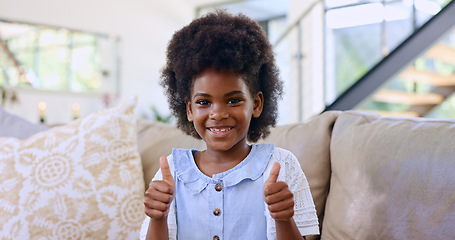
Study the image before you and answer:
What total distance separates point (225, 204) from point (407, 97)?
3642 millimetres

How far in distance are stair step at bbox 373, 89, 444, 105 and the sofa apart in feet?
9.22

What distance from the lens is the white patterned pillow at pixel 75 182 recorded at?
4.45 feet

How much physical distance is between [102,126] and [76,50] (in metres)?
4.17

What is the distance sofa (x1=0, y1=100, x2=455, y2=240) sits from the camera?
1.12m

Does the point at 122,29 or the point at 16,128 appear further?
the point at 122,29

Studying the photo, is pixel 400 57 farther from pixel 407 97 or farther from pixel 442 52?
pixel 407 97

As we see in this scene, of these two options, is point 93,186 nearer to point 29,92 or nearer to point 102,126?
point 102,126

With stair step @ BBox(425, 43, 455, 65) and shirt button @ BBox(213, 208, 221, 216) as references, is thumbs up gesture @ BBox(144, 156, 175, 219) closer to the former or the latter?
shirt button @ BBox(213, 208, 221, 216)

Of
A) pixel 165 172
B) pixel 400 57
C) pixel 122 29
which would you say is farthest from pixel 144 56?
pixel 165 172

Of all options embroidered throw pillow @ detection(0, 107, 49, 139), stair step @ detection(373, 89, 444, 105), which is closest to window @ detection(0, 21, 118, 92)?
stair step @ detection(373, 89, 444, 105)

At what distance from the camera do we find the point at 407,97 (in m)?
4.22

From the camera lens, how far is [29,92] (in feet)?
16.5

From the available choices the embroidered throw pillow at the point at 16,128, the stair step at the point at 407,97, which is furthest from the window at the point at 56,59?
the embroidered throw pillow at the point at 16,128

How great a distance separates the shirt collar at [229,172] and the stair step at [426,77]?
320 centimetres
